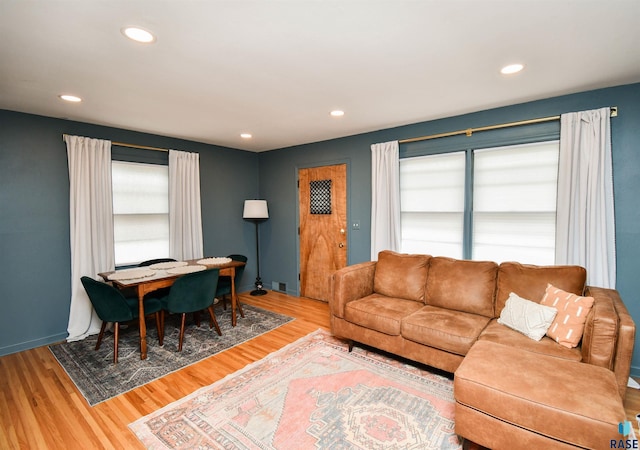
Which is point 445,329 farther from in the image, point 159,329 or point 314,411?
point 159,329

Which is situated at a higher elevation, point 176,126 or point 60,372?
point 176,126

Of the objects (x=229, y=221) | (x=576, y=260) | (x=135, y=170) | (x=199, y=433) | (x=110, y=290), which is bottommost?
(x=199, y=433)

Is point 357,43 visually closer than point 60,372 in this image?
Yes

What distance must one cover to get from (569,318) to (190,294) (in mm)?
3306

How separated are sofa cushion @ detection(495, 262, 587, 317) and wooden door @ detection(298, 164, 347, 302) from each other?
7.13 ft

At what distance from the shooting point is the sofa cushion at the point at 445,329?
233cm

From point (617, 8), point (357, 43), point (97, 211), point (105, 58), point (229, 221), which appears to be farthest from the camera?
point (229, 221)

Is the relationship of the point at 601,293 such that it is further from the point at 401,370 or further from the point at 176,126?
the point at 176,126

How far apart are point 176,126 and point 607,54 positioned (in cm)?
409

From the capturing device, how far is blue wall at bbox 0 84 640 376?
262 cm

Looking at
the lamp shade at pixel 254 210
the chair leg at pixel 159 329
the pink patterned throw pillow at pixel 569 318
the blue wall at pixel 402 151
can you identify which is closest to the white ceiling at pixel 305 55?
the blue wall at pixel 402 151

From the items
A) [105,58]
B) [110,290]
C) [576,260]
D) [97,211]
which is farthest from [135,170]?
[576,260]

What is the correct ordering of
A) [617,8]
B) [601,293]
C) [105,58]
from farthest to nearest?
1. [601,293]
2. [105,58]
3. [617,8]

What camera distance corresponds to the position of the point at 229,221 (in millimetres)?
5074
